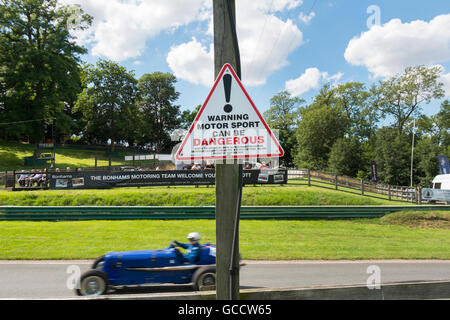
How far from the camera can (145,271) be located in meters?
5.62

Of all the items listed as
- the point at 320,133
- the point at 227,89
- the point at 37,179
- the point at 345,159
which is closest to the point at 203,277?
the point at 227,89

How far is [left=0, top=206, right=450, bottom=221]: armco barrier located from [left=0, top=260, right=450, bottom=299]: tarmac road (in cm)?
557

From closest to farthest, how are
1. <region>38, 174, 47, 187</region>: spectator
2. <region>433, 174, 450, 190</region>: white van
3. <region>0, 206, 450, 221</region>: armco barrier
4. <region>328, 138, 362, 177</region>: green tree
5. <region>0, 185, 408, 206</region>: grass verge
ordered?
<region>0, 206, 450, 221</region>: armco barrier → <region>0, 185, 408, 206</region>: grass verge → <region>38, 174, 47, 187</region>: spectator → <region>433, 174, 450, 190</region>: white van → <region>328, 138, 362, 177</region>: green tree

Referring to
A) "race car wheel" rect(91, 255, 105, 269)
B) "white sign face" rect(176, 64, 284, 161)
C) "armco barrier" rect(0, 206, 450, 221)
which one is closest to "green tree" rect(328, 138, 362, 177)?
"armco barrier" rect(0, 206, 450, 221)

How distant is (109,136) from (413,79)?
5419cm

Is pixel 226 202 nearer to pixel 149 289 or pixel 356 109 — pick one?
pixel 149 289

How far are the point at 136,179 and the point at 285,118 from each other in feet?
171

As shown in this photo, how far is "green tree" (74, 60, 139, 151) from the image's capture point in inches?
2169

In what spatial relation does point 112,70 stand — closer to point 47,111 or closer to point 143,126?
A: point 143,126

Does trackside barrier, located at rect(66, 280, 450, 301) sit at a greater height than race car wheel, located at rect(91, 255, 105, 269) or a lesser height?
greater

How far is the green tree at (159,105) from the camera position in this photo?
67000mm

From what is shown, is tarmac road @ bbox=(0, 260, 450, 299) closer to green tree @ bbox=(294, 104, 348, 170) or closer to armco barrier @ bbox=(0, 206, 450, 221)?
armco barrier @ bbox=(0, 206, 450, 221)

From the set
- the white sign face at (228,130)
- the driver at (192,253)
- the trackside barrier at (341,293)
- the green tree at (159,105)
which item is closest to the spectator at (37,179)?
the driver at (192,253)
